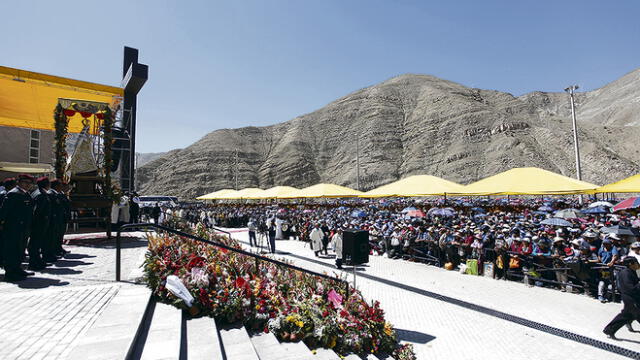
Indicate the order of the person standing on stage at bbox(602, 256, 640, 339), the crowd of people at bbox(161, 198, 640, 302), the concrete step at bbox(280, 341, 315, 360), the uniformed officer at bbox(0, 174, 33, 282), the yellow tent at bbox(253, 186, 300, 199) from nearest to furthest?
the concrete step at bbox(280, 341, 315, 360), the person standing on stage at bbox(602, 256, 640, 339), the uniformed officer at bbox(0, 174, 33, 282), the crowd of people at bbox(161, 198, 640, 302), the yellow tent at bbox(253, 186, 300, 199)

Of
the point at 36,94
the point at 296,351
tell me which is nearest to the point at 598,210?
the point at 296,351

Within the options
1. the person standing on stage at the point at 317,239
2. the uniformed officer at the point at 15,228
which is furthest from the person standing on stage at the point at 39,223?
the person standing on stage at the point at 317,239

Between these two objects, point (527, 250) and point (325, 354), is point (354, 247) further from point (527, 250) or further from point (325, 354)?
point (527, 250)

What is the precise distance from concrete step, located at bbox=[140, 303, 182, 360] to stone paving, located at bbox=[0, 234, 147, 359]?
0.70 meters

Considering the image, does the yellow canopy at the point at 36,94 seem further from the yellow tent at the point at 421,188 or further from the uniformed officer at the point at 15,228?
the yellow tent at the point at 421,188

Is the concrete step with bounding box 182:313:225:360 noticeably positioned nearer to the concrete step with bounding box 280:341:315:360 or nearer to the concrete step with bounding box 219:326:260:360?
the concrete step with bounding box 219:326:260:360

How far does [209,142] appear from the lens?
104062 mm

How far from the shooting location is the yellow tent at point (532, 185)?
37.9ft

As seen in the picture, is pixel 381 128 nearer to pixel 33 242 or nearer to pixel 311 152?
pixel 311 152

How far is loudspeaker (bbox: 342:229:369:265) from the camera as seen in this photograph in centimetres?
650

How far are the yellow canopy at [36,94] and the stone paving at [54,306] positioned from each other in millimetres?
18812

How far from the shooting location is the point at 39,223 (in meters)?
6.73

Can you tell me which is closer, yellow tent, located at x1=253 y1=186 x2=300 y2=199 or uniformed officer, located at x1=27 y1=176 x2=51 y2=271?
uniformed officer, located at x1=27 y1=176 x2=51 y2=271

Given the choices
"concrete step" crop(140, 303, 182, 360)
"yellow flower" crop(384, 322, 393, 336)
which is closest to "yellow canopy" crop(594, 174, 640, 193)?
"yellow flower" crop(384, 322, 393, 336)
